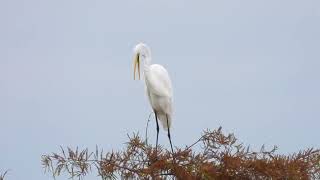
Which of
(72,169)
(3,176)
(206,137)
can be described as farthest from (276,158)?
(3,176)

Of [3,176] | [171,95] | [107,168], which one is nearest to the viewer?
[3,176]

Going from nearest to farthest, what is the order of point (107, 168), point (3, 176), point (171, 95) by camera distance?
point (3, 176)
point (107, 168)
point (171, 95)

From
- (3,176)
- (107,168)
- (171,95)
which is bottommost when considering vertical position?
(3,176)

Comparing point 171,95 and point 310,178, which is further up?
point 171,95

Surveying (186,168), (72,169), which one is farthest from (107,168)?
(186,168)

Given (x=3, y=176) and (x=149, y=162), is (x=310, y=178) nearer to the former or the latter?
(x=149, y=162)

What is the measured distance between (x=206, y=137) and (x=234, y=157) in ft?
1.50

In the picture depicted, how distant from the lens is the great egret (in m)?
10.7

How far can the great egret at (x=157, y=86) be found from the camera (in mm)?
10695

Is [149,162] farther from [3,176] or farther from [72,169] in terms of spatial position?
[3,176]

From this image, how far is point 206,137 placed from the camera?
322 inches

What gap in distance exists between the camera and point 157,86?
11.1m

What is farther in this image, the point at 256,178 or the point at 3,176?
the point at 256,178

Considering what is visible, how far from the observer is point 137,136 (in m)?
8.16
